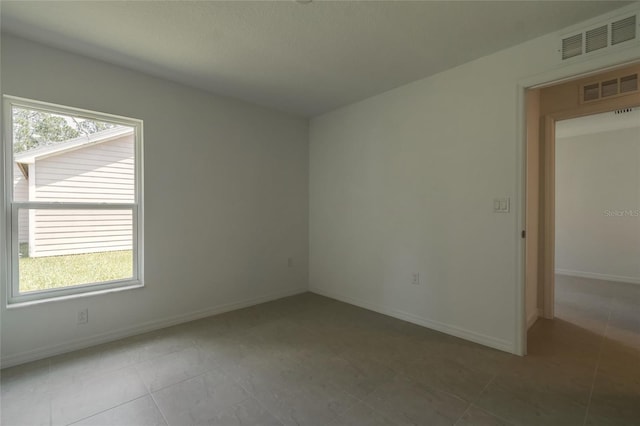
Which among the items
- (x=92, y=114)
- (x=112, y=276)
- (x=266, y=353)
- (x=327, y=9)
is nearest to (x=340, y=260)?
(x=266, y=353)

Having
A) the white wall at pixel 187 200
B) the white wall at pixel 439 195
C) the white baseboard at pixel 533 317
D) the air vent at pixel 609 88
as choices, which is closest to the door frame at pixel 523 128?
the white wall at pixel 439 195

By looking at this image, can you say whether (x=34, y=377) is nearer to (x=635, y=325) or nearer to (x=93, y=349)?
(x=93, y=349)

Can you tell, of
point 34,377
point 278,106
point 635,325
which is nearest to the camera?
point 34,377

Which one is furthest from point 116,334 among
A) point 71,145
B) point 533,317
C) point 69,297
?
point 533,317

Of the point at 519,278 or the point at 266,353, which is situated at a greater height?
the point at 519,278

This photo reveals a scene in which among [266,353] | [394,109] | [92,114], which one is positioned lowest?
[266,353]

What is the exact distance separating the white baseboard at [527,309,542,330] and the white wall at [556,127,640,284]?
3.05m

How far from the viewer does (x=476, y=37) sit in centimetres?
226

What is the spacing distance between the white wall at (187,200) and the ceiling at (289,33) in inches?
10.0

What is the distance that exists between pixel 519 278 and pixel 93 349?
146 inches

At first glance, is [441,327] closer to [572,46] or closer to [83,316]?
[572,46]

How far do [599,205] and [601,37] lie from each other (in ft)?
14.6

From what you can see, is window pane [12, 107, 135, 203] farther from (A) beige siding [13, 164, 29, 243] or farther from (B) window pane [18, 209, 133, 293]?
(B) window pane [18, 209, 133, 293]

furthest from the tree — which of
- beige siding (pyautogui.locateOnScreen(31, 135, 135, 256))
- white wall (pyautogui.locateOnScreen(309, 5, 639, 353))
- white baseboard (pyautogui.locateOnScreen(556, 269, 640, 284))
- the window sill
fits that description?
white baseboard (pyautogui.locateOnScreen(556, 269, 640, 284))
